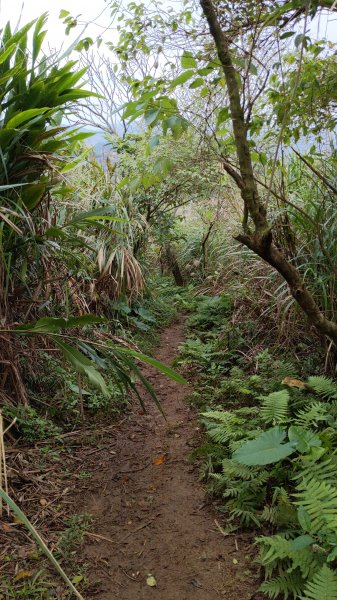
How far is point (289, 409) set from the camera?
246 centimetres

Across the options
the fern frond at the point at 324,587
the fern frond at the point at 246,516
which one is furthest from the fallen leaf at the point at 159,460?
the fern frond at the point at 324,587

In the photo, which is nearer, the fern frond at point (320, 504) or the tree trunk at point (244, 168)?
the fern frond at point (320, 504)

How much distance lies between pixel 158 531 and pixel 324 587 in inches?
34.3

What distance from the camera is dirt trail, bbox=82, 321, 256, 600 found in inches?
65.8

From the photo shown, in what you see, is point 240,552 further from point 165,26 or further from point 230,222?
point 230,222

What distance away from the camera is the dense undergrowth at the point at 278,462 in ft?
4.99

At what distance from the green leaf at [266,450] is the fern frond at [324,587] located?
0.43 metres

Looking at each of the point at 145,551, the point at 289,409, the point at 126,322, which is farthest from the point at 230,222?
the point at 145,551

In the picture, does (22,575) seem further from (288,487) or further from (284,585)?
(288,487)

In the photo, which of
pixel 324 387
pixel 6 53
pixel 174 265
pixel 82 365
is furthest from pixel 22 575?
pixel 174 265

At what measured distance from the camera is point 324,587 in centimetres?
132

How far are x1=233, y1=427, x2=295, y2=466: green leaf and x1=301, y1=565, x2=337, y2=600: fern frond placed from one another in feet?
1.43

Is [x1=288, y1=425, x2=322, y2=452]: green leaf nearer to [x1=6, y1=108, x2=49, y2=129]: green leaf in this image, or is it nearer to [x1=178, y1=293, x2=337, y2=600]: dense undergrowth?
[x1=178, y1=293, x2=337, y2=600]: dense undergrowth

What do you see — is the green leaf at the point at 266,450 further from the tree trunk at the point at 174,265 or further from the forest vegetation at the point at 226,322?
the tree trunk at the point at 174,265
